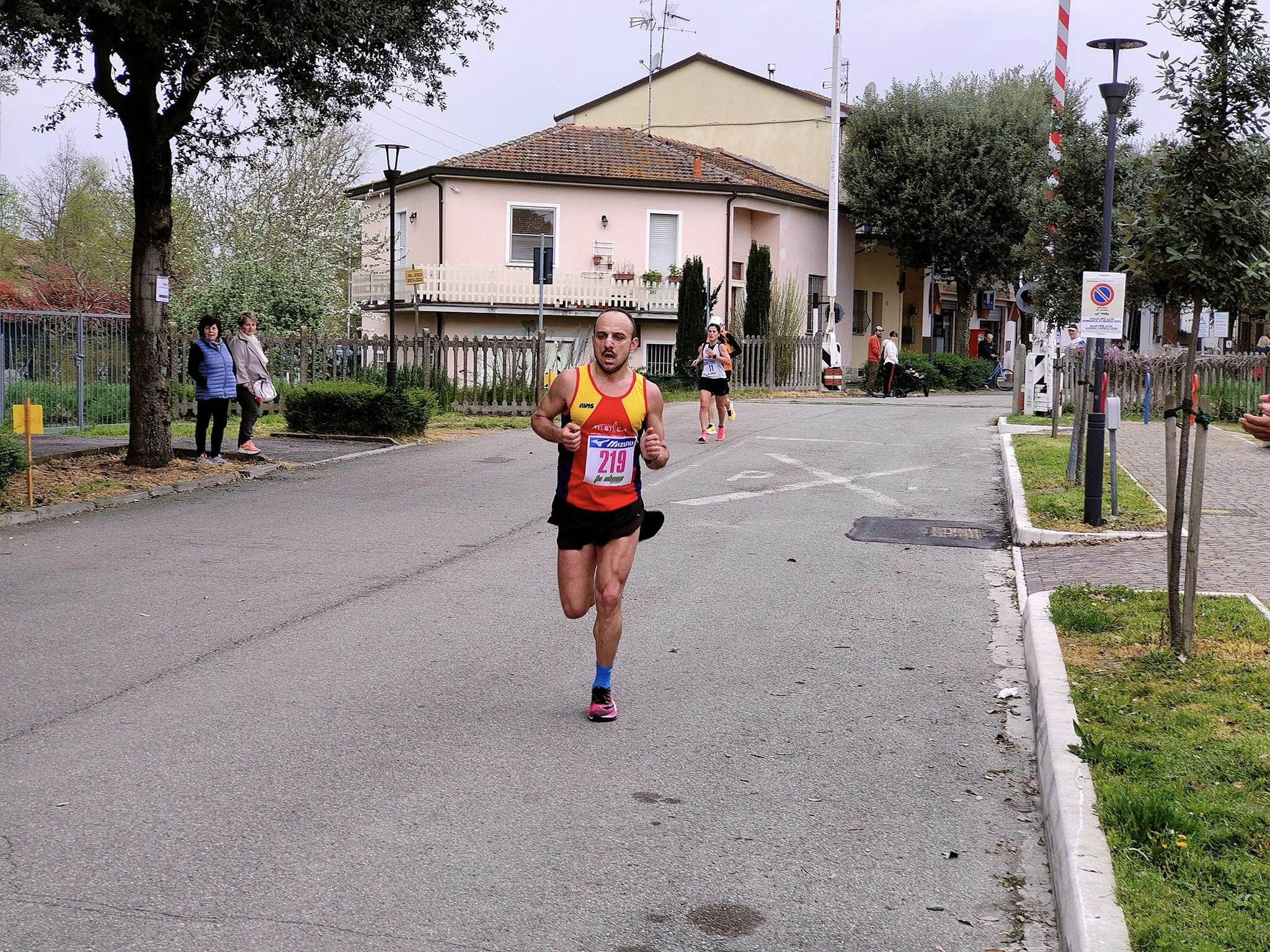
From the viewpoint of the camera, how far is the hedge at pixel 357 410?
65.6 ft

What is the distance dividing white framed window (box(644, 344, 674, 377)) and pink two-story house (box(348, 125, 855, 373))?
Answer: 4 centimetres

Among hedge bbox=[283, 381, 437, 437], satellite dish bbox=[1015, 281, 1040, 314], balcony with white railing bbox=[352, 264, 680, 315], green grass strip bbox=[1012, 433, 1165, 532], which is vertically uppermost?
balcony with white railing bbox=[352, 264, 680, 315]

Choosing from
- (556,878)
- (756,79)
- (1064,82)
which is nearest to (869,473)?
(1064,82)

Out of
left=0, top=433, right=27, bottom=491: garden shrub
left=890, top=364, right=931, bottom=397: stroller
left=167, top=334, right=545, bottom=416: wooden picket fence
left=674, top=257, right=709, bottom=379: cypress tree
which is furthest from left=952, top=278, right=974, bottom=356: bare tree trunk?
left=0, top=433, right=27, bottom=491: garden shrub

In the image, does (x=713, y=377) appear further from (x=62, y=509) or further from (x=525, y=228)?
(x=525, y=228)

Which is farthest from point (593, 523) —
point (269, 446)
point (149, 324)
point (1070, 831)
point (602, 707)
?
point (269, 446)

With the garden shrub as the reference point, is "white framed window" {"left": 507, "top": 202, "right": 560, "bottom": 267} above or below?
above

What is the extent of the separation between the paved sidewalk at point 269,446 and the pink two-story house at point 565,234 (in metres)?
16.7

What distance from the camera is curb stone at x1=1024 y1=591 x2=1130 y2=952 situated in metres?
3.75

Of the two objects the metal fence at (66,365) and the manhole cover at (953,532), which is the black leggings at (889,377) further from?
the manhole cover at (953,532)

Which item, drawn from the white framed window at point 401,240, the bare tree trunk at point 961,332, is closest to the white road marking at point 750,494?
the white framed window at point 401,240

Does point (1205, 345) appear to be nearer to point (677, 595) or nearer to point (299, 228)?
point (299, 228)

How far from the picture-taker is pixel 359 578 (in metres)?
9.50

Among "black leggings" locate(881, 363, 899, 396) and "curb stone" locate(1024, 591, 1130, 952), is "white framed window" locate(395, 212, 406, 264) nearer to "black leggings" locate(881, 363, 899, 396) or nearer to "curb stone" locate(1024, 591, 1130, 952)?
"black leggings" locate(881, 363, 899, 396)
